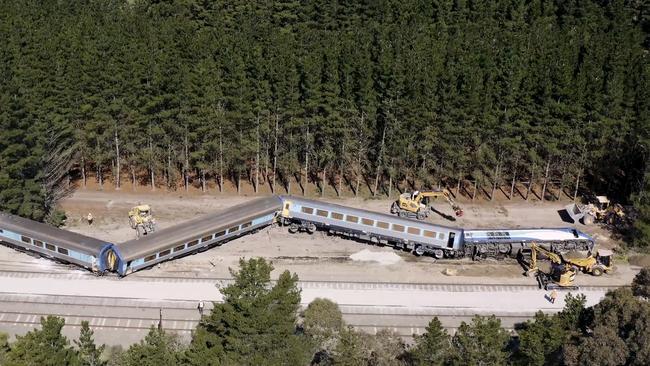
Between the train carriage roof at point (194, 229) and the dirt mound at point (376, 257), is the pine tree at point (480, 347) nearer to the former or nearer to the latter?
the dirt mound at point (376, 257)

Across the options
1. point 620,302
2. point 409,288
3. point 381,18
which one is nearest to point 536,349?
point 620,302

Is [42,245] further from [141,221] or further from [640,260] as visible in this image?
[640,260]

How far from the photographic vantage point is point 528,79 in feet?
230

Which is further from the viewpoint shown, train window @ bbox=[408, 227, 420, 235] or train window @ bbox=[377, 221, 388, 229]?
train window @ bbox=[377, 221, 388, 229]

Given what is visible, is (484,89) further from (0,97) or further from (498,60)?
(0,97)

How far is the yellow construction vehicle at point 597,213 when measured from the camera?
71250 mm

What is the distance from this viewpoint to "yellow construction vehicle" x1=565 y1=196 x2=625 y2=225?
234 feet

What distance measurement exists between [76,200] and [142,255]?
21.5m

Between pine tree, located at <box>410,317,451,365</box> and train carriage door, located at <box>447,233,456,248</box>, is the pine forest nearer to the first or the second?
train carriage door, located at <box>447,233,456,248</box>

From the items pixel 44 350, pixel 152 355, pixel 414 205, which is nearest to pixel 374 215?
pixel 414 205

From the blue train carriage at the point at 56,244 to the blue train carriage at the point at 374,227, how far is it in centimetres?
1823

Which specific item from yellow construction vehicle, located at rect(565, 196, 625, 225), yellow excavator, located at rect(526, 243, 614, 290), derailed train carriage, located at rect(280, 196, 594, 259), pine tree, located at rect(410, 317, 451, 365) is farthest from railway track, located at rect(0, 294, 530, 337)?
yellow construction vehicle, located at rect(565, 196, 625, 225)

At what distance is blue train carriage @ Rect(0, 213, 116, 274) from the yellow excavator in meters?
39.0

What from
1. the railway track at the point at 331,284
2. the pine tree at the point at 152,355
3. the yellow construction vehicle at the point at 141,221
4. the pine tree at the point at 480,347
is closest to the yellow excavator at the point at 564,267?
the railway track at the point at 331,284
